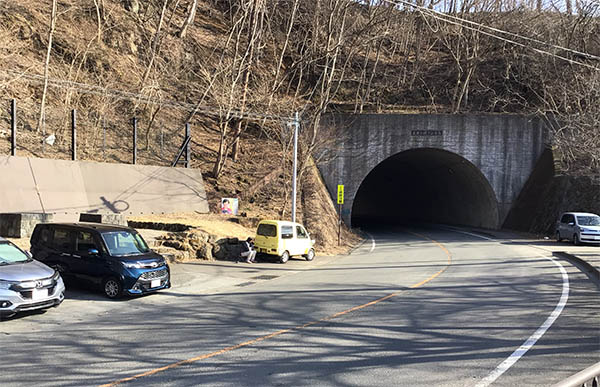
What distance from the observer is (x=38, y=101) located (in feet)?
96.0

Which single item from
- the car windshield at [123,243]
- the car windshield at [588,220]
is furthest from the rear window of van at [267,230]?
the car windshield at [588,220]

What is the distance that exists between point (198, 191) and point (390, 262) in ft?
44.1

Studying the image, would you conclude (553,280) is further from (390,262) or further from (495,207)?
(495,207)

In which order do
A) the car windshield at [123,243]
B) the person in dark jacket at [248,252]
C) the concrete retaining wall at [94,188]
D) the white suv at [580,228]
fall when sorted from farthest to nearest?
the white suv at [580,228] < the concrete retaining wall at [94,188] < the person in dark jacket at [248,252] < the car windshield at [123,243]

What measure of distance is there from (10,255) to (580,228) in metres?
26.6

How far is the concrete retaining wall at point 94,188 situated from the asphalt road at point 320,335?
10069 mm

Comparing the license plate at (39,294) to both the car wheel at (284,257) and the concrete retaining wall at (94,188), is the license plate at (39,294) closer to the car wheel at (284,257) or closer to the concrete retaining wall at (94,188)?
the car wheel at (284,257)

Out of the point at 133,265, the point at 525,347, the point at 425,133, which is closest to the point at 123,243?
the point at 133,265

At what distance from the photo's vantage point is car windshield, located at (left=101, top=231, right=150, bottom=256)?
12078 mm

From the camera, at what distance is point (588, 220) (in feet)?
86.1

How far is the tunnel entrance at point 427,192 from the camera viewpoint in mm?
37031

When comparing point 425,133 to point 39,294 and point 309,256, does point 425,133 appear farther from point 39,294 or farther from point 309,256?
point 39,294

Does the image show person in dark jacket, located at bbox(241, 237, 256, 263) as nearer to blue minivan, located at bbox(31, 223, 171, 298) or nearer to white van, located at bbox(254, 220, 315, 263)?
white van, located at bbox(254, 220, 315, 263)

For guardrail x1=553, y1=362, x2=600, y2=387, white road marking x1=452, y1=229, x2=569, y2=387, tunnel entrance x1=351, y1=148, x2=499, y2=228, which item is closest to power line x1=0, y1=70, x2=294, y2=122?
tunnel entrance x1=351, y1=148, x2=499, y2=228
